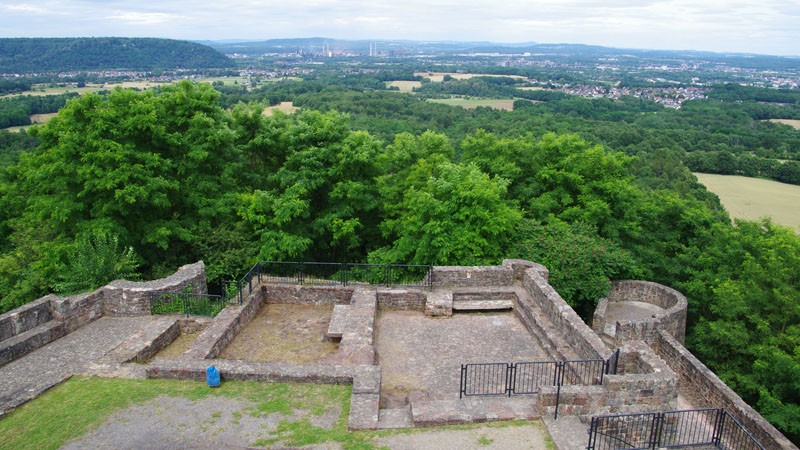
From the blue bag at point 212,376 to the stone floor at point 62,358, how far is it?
2862 millimetres

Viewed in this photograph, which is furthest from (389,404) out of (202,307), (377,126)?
(377,126)

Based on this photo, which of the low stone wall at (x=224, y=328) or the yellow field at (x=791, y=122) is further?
the yellow field at (x=791, y=122)

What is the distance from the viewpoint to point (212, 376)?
10398mm

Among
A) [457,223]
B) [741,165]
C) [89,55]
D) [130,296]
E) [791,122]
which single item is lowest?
[741,165]

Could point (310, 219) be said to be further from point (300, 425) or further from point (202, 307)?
point (300, 425)

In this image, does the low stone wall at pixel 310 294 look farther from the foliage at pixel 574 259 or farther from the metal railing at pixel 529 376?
the foliage at pixel 574 259

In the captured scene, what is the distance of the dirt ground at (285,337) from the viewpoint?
41.9 ft

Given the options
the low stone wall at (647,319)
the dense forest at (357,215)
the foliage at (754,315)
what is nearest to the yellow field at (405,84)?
the dense forest at (357,215)

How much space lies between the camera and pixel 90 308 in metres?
14.0

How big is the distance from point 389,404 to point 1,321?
9582mm

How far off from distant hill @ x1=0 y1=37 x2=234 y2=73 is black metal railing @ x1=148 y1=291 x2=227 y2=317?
500ft

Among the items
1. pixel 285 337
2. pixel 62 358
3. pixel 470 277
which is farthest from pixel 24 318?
pixel 470 277

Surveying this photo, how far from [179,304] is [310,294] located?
11.8ft

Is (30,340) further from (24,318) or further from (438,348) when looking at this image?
(438,348)
